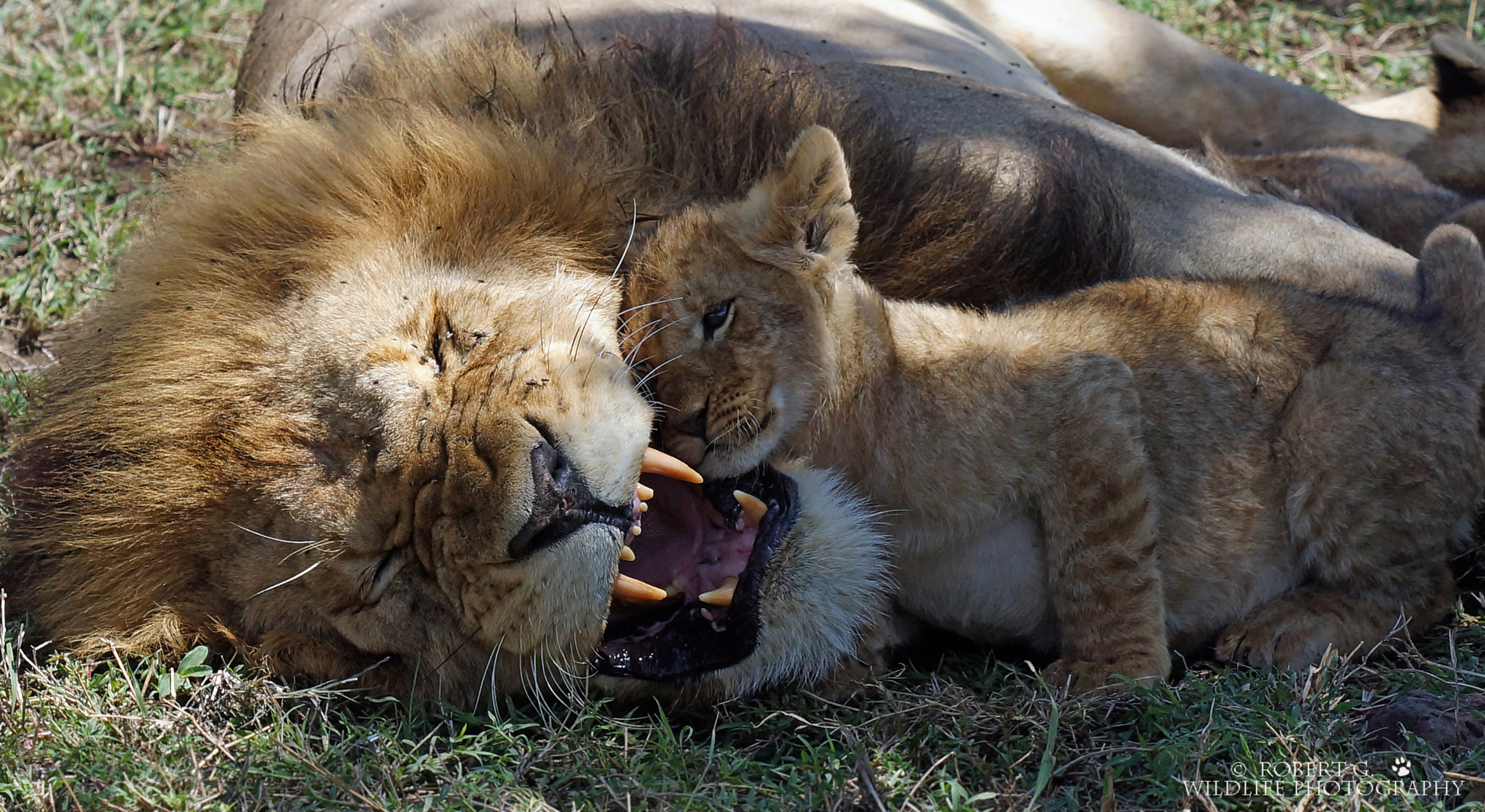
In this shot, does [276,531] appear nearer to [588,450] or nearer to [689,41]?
[588,450]

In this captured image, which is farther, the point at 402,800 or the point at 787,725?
the point at 787,725

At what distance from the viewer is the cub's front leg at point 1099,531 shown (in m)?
2.40

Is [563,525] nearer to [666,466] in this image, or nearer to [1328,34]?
[666,466]

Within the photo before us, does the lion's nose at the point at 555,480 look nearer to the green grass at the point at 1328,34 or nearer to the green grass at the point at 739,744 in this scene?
the green grass at the point at 739,744

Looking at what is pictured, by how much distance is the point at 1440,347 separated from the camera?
273 cm

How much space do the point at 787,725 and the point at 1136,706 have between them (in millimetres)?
577

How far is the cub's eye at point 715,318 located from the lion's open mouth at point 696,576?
A: 25cm

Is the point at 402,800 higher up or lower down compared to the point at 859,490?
lower down

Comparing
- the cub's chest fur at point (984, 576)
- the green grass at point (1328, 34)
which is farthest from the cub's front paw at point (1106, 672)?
the green grass at point (1328, 34)

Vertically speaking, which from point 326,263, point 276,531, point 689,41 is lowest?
point 276,531

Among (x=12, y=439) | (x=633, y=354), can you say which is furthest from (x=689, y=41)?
(x=12, y=439)

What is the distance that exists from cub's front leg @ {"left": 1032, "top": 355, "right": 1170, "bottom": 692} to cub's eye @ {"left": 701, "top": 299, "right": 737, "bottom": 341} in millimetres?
585

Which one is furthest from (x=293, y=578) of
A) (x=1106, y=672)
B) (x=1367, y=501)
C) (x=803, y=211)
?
(x=1367, y=501)

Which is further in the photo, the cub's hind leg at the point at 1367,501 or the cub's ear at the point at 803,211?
the cub's hind leg at the point at 1367,501
